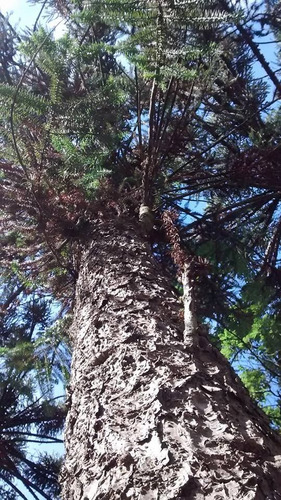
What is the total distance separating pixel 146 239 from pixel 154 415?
209 centimetres

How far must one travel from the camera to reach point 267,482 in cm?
159

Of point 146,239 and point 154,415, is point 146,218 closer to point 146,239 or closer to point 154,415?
point 146,239

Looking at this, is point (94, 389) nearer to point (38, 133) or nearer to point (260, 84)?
point (38, 133)

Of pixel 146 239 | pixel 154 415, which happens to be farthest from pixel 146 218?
pixel 154 415

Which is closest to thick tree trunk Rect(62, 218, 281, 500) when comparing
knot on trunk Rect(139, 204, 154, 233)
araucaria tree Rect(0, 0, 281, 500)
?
araucaria tree Rect(0, 0, 281, 500)

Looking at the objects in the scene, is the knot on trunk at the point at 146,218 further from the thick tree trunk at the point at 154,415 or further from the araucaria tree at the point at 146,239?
the thick tree trunk at the point at 154,415

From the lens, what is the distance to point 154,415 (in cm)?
195

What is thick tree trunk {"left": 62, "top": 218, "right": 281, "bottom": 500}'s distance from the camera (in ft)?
5.35

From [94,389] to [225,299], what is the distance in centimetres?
324

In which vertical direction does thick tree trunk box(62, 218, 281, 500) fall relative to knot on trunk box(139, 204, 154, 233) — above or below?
below

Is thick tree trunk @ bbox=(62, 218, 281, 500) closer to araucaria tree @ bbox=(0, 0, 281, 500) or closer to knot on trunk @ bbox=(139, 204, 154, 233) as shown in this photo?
araucaria tree @ bbox=(0, 0, 281, 500)

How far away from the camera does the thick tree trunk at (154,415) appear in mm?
1631

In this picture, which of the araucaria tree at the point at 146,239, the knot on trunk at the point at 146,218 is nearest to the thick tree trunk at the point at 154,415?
the araucaria tree at the point at 146,239

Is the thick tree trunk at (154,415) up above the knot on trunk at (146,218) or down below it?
below
